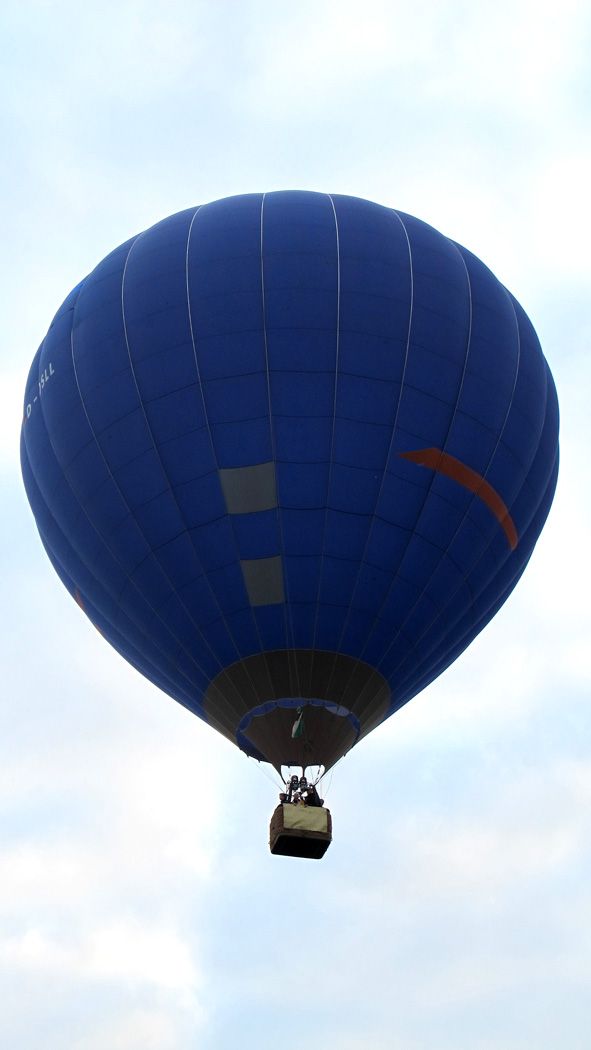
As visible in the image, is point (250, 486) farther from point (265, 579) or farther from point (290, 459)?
point (265, 579)

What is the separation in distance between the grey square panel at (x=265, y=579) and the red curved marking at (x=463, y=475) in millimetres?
2244

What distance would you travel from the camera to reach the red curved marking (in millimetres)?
22578

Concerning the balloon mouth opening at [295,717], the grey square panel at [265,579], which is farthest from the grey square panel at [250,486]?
the balloon mouth opening at [295,717]

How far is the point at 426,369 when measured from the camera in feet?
74.9

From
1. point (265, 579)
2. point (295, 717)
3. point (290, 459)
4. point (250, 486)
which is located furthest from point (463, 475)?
point (295, 717)

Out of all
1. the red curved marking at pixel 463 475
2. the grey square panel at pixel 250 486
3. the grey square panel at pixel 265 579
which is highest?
the red curved marking at pixel 463 475

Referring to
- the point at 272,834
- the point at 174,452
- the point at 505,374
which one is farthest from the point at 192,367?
the point at 272,834

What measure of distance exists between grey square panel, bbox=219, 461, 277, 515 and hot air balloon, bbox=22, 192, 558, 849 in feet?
0.09

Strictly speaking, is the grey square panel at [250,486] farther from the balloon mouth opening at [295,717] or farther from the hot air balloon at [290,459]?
the balloon mouth opening at [295,717]

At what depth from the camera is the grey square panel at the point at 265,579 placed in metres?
22.2

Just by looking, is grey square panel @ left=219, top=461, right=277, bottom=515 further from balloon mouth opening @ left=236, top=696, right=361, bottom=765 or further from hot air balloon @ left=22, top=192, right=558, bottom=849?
balloon mouth opening @ left=236, top=696, right=361, bottom=765

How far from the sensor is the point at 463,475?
75.2 feet

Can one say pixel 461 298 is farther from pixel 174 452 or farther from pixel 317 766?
pixel 317 766

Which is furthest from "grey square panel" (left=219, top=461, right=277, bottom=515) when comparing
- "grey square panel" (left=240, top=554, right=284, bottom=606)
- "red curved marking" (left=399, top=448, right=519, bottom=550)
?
"red curved marking" (left=399, top=448, right=519, bottom=550)
